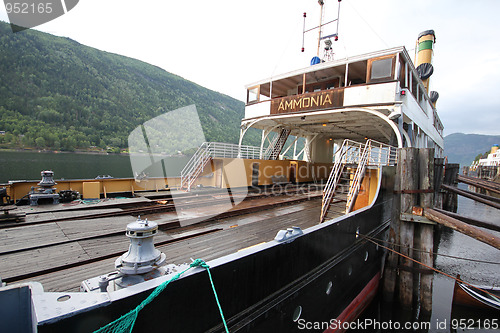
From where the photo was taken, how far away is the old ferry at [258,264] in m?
1.84

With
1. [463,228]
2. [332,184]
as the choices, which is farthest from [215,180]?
[463,228]

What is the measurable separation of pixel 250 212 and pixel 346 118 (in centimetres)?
997

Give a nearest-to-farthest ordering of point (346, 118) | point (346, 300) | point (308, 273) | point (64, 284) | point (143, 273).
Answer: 1. point (143, 273)
2. point (64, 284)
3. point (308, 273)
4. point (346, 300)
5. point (346, 118)

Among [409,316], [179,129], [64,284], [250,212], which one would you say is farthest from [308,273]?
[179,129]

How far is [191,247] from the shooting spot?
4.89 meters

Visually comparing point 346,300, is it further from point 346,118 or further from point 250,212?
point 346,118

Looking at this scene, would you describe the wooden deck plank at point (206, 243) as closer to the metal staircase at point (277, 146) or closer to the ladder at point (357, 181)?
the ladder at point (357, 181)

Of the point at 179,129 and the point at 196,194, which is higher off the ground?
the point at 179,129

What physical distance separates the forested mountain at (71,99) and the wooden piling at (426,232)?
62.2m

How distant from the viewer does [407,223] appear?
791 centimetres

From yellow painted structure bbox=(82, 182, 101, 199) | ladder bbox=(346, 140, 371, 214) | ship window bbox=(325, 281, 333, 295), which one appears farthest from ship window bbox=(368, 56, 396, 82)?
yellow painted structure bbox=(82, 182, 101, 199)

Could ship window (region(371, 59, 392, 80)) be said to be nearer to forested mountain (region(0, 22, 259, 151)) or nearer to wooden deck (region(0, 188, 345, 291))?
wooden deck (region(0, 188, 345, 291))

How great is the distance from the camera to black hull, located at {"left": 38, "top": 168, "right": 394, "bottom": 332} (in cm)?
214

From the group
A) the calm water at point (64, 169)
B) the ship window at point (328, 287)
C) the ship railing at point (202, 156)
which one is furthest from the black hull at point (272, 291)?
the calm water at point (64, 169)
